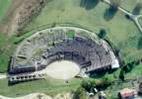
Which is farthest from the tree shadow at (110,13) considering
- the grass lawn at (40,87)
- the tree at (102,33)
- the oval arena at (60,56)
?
the grass lawn at (40,87)

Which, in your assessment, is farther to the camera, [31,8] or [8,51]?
[31,8]

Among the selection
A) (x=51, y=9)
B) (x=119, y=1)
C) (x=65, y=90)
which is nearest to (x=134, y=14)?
(x=119, y=1)

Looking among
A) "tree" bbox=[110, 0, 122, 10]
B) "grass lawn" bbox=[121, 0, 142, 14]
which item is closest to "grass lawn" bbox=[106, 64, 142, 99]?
"grass lawn" bbox=[121, 0, 142, 14]

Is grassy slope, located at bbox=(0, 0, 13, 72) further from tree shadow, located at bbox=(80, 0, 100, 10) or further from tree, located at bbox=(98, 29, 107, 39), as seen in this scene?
tree, located at bbox=(98, 29, 107, 39)

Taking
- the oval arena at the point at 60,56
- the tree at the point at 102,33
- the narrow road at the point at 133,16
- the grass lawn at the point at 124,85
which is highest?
the narrow road at the point at 133,16

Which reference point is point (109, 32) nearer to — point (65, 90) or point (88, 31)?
point (88, 31)

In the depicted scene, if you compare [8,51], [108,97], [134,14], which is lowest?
[108,97]

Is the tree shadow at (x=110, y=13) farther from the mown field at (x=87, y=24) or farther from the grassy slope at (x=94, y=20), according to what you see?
the grassy slope at (x=94, y=20)
